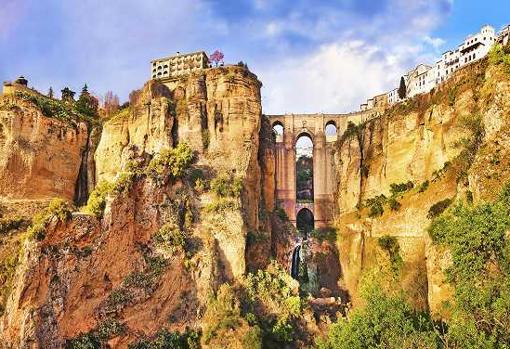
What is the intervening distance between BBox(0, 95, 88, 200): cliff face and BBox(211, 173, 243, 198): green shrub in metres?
14.4

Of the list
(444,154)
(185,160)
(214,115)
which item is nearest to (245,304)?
(185,160)

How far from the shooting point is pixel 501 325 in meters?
19.8

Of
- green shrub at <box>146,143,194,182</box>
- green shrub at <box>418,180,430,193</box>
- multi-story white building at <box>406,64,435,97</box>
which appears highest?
multi-story white building at <box>406,64,435,97</box>

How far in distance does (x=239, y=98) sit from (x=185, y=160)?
7.24 metres

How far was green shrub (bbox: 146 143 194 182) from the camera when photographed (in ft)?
125

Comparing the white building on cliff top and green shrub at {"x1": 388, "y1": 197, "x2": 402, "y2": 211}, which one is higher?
the white building on cliff top

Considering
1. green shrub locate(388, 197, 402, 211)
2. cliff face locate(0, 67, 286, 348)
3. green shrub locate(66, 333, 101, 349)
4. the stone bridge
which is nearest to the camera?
green shrub locate(66, 333, 101, 349)

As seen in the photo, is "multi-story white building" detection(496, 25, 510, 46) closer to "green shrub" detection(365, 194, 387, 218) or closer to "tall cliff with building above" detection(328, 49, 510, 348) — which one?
"tall cliff with building above" detection(328, 49, 510, 348)

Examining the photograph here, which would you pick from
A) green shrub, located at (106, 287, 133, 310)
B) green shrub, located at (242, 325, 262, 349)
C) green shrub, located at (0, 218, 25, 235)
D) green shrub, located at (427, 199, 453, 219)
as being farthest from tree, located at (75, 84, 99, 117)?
green shrub, located at (427, 199, 453, 219)

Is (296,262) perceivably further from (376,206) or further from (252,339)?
(252,339)

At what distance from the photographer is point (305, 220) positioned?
5703cm

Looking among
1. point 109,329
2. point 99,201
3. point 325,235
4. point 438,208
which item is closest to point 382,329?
point 438,208

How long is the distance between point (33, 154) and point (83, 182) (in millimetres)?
5236

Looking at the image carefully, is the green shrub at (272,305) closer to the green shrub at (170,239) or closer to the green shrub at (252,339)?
the green shrub at (252,339)
